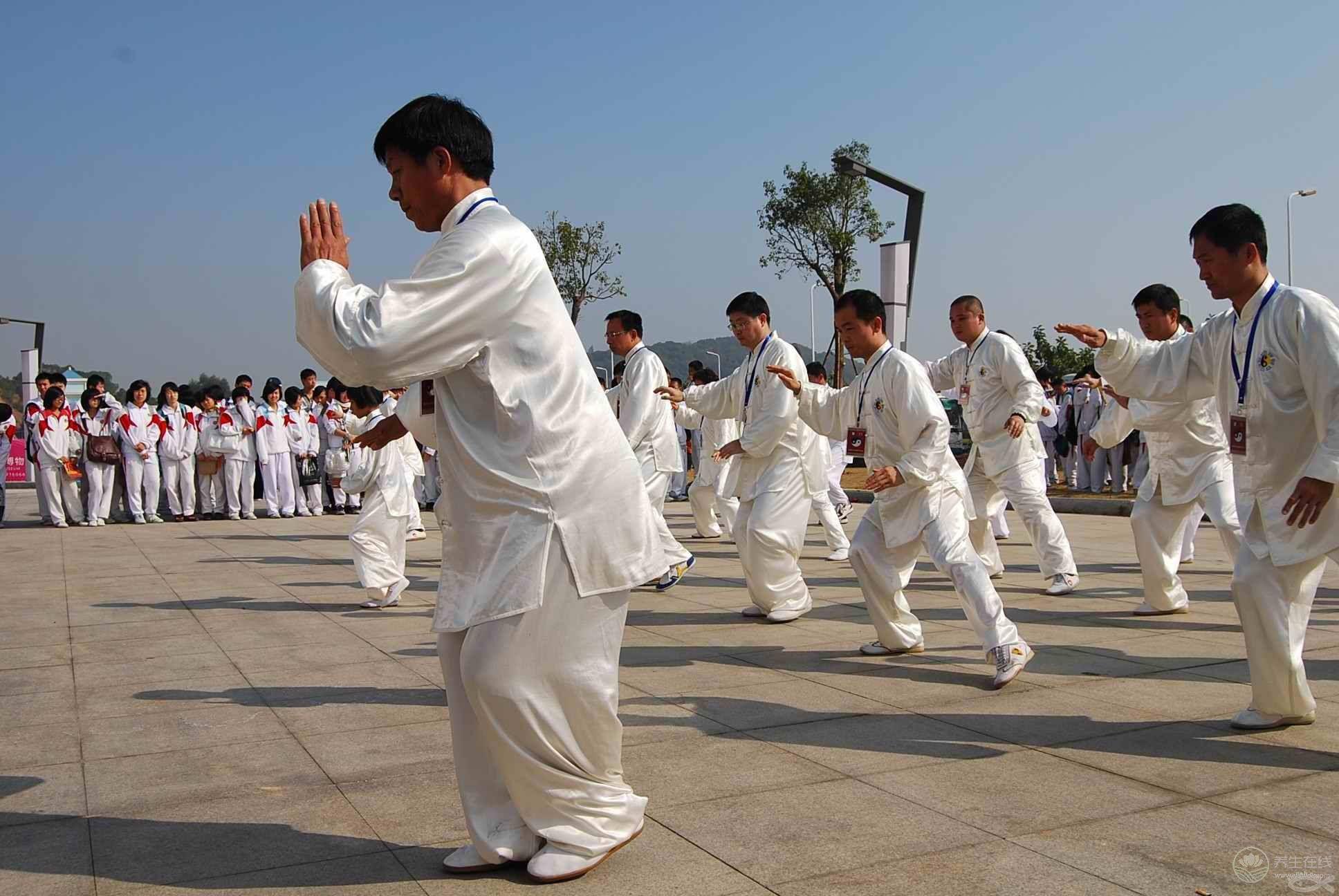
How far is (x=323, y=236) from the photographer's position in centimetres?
324

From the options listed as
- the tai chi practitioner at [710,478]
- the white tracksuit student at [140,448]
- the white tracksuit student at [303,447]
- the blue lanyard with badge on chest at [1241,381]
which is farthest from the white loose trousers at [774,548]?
the white tracksuit student at [303,447]

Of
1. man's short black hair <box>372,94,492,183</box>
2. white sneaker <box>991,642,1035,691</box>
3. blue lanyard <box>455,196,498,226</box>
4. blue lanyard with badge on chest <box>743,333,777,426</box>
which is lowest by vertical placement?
white sneaker <box>991,642,1035,691</box>

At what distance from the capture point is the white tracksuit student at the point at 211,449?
712 inches

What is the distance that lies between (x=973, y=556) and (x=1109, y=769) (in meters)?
1.88

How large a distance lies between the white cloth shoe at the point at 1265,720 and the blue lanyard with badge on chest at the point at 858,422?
7.53 feet

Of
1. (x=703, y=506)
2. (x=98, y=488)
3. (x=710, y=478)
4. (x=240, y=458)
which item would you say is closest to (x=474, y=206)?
(x=710, y=478)

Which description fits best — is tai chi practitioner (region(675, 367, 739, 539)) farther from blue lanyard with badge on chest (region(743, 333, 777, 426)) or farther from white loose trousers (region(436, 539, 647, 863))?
white loose trousers (region(436, 539, 647, 863))

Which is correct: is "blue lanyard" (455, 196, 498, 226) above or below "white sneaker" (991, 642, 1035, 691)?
above

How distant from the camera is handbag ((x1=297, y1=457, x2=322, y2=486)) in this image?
18.9m

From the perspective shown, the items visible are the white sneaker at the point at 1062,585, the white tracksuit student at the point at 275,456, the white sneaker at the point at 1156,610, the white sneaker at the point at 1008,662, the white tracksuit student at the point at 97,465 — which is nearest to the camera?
the white sneaker at the point at 1008,662

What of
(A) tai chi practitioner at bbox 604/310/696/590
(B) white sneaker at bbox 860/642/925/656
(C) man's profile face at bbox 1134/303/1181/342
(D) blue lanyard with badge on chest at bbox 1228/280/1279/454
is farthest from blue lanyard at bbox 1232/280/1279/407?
(A) tai chi practitioner at bbox 604/310/696/590

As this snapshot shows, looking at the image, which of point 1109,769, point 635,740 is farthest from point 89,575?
point 1109,769

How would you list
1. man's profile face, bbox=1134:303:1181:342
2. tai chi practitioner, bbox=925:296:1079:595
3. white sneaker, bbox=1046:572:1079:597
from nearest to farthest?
man's profile face, bbox=1134:303:1181:342, white sneaker, bbox=1046:572:1079:597, tai chi practitioner, bbox=925:296:1079:595

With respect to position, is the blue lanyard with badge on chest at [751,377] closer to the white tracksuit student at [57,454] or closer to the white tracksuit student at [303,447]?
the white tracksuit student at [303,447]
